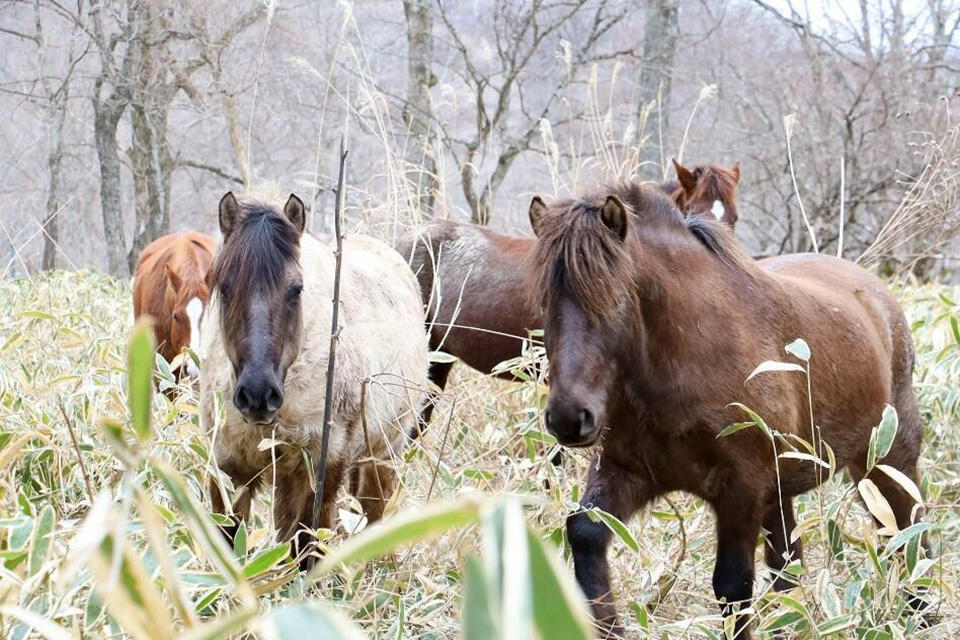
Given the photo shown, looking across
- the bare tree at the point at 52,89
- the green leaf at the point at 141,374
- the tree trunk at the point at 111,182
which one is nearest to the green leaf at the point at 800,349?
the green leaf at the point at 141,374

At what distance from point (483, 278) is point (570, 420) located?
11.8 feet

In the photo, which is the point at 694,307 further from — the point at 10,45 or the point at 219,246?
the point at 10,45

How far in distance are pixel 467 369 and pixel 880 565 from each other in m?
4.04

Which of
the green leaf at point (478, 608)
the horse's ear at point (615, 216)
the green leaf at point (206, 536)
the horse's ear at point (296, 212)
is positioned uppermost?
the green leaf at point (478, 608)

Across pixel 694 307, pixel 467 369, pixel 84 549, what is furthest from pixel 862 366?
pixel 467 369

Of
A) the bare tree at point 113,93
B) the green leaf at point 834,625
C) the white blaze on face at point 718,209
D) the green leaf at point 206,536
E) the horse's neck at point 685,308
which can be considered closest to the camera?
the green leaf at point 206,536

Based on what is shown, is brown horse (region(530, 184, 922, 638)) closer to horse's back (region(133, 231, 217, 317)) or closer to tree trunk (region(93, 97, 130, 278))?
horse's back (region(133, 231, 217, 317))

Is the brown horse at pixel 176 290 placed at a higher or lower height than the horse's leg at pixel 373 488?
higher

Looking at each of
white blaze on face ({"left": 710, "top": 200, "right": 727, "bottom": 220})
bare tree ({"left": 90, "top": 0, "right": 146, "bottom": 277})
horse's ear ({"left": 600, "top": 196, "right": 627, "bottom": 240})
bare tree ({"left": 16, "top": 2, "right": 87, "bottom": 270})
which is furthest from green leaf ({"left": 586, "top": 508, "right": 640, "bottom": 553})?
bare tree ({"left": 90, "top": 0, "right": 146, "bottom": 277})

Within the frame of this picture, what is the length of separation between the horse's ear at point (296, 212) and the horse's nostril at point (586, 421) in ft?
4.36

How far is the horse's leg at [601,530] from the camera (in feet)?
9.57

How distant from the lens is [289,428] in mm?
3361

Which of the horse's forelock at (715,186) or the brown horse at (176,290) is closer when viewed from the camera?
the brown horse at (176,290)

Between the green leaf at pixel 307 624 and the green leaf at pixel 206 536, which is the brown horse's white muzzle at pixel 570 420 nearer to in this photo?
the green leaf at pixel 206 536
